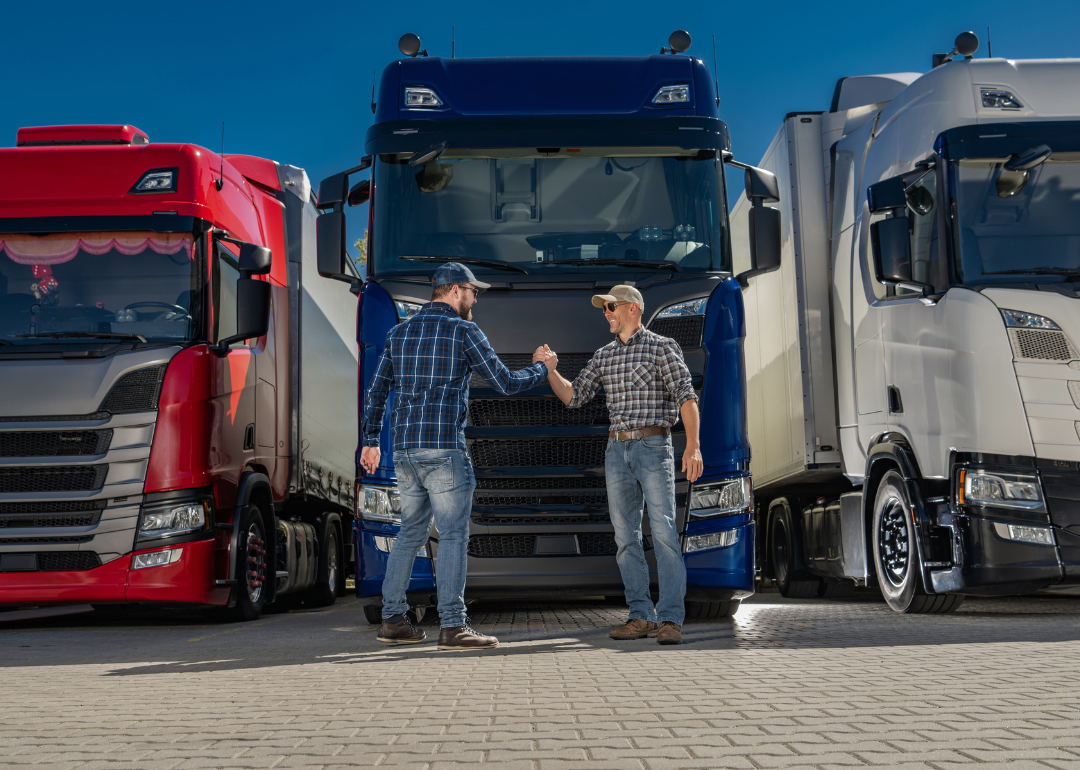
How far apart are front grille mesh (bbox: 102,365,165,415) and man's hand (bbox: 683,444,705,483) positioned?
3959 millimetres

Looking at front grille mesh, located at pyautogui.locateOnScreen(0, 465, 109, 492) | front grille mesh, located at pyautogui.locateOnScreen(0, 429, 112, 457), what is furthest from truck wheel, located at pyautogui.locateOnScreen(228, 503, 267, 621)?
front grille mesh, located at pyautogui.locateOnScreen(0, 429, 112, 457)

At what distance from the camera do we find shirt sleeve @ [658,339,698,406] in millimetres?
6559

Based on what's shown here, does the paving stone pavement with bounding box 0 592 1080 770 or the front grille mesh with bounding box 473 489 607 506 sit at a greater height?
the front grille mesh with bounding box 473 489 607 506

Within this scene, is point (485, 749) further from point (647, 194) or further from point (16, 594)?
point (16, 594)

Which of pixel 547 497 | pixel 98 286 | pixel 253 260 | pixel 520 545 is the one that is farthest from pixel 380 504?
pixel 98 286

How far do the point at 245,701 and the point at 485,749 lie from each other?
1.51 m

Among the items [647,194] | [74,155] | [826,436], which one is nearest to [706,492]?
[647,194]

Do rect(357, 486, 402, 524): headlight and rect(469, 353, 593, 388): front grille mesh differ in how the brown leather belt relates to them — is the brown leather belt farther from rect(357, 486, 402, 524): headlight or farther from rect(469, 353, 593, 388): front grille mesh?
rect(357, 486, 402, 524): headlight

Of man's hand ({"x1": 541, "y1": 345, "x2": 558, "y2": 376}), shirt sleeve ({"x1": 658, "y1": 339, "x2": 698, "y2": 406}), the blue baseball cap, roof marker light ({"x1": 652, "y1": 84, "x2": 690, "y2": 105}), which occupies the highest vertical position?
roof marker light ({"x1": 652, "y1": 84, "x2": 690, "y2": 105})

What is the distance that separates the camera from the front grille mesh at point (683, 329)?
7219mm

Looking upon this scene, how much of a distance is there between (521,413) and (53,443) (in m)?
3.53

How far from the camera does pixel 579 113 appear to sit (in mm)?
7930

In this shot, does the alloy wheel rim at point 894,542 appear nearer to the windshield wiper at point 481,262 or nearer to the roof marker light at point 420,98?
the windshield wiper at point 481,262

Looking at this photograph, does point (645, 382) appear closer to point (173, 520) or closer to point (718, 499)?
point (718, 499)
